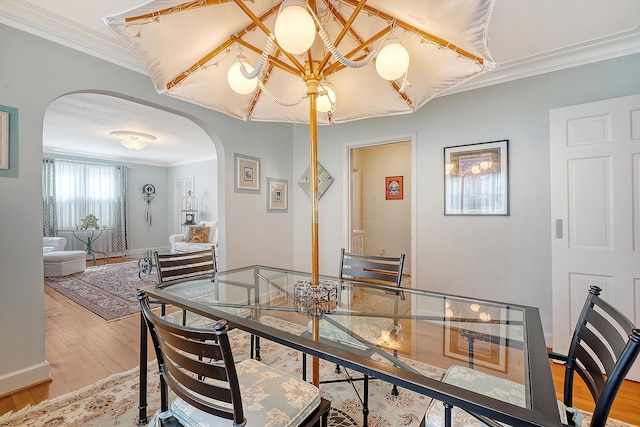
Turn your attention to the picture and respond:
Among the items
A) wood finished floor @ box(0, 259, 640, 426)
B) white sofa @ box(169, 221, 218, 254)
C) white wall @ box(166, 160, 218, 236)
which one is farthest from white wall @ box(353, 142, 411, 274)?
white wall @ box(166, 160, 218, 236)

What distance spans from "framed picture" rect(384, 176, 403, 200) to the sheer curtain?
654cm

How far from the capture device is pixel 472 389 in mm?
1121

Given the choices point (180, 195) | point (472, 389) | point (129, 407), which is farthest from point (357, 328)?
point (180, 195)

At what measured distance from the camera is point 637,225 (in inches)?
79.9

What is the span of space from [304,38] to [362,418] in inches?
76.2

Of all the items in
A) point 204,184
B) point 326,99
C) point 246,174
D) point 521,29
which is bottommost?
point 246,174

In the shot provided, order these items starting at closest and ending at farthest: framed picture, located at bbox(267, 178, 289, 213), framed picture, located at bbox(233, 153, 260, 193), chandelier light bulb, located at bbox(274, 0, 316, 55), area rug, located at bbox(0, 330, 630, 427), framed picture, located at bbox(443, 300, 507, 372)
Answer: chandelier light bulb, located at bbox(274, 0, 316, 55) → framed picture, located at bbox(443, 300, 507, 372) → area rug, located at bbox(0, 330, 630, 427) → framed picture, located at bbox(233, 153, 260, 193) → framed picture, located at bbox(267, 178, 289, 213)

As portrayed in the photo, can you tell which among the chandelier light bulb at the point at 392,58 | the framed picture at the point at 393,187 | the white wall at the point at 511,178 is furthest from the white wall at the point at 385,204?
the chandelier light bulb at the point at 392,58

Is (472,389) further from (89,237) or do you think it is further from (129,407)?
(89,237)

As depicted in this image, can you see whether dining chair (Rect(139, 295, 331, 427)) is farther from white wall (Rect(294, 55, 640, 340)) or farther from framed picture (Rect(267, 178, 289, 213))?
framed picture (Rect(267, 178, 289, 213))

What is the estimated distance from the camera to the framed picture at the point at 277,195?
3732mm

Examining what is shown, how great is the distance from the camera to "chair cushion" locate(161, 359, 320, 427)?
3.02 feet

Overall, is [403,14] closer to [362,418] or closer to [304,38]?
[304,38]

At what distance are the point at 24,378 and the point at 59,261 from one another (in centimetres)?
402
